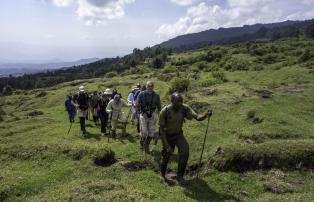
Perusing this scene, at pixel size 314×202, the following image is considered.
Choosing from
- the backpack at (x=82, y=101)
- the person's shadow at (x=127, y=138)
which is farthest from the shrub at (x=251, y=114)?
the backpack at (x=82, y=101)

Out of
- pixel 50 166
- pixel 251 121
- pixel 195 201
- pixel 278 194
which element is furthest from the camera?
pixel 251 121

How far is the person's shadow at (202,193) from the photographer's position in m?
13.1

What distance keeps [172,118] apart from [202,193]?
2.87 metres

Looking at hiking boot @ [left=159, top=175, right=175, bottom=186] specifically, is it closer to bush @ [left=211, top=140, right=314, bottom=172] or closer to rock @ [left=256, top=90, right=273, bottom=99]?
bush @ [left=211, top=140, right=314, bottom=172]

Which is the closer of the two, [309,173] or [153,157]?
[309,173]

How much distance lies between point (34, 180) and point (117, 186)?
3.77m

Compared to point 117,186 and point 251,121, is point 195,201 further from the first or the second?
point 251,121

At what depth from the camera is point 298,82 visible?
1661 inches

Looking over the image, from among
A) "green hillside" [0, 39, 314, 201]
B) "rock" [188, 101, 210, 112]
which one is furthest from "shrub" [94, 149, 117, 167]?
"rock" [188, 101, 210, 112]

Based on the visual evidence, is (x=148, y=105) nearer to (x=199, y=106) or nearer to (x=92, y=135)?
(x=92, y=135)

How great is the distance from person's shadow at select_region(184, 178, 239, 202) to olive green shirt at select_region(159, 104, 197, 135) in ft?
6.81

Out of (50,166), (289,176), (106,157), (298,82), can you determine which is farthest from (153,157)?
(298,82)

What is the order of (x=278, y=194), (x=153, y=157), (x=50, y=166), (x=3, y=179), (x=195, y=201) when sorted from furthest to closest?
(x=153, y=157) < (x=50, y=166) < (x=3, y=179) < (x=278, y=194) < (x=195, y=201)

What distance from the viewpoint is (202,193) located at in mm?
13539
